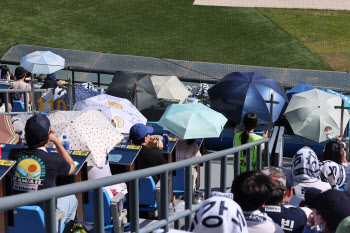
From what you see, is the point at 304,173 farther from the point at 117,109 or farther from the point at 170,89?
the point at 170,89

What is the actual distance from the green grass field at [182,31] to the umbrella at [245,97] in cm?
980

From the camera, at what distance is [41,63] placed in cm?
1312

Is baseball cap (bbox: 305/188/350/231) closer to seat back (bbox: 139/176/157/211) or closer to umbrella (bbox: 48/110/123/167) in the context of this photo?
seat back (bbox: 139/176/157/211)

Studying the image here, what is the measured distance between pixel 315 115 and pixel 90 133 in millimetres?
4617

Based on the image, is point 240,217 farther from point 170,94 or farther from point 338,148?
point 170,94

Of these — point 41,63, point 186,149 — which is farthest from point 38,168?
point 41,63

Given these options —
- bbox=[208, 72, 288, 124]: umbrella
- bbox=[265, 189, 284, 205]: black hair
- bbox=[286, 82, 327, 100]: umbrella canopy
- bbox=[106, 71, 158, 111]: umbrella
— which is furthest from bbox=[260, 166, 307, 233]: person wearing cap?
bbox=[286, 82, 327, 100]: umbrella canopy

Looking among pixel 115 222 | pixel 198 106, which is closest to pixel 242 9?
pixel 198 106

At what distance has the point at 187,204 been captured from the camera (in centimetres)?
460

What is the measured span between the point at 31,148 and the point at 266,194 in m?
2.25

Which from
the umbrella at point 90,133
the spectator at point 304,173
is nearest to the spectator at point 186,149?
the umbrella at point 90,133

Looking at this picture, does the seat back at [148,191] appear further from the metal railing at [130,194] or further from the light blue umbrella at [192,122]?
the light blue umbrella at [192,122]

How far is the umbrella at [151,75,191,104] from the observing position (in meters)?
11.6

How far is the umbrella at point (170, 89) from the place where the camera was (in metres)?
11.6
